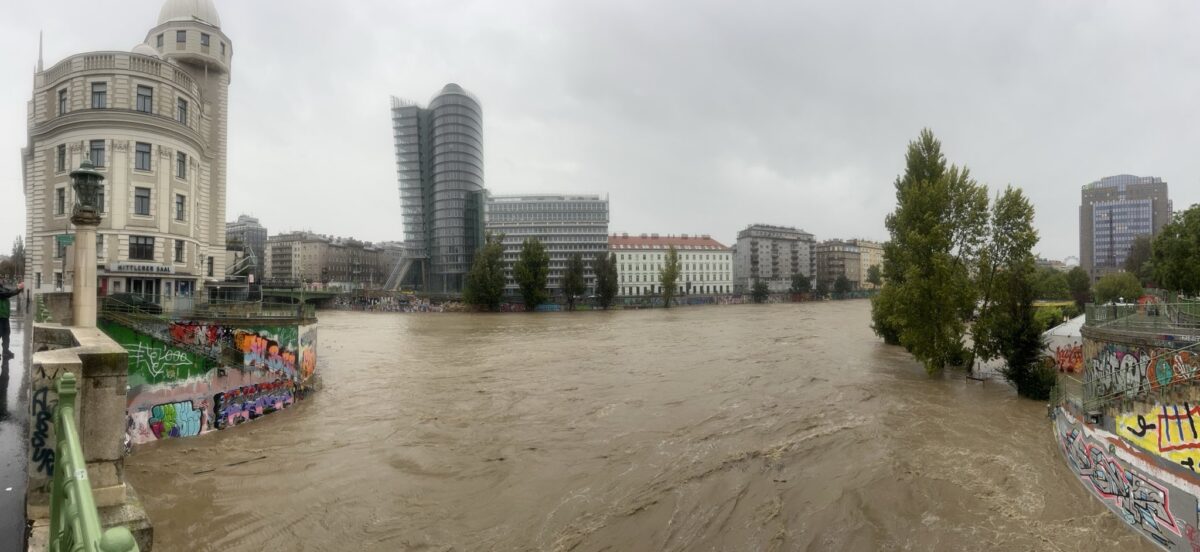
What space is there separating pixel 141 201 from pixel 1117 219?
699ft

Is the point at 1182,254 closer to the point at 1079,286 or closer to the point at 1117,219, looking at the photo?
the point at 1079,286

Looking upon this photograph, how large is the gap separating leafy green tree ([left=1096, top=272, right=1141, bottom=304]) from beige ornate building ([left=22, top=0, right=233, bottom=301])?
306 feet

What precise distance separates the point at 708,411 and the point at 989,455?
789 centimetres

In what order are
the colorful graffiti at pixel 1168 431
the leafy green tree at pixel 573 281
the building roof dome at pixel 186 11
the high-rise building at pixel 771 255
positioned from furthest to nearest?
1. the high-rise building at pixel 771 255
2. the leafy green tree at pixel 573 281
3. the building roof dome at pixel 186 11
4. the colorful graffiti at pixel 1168 431

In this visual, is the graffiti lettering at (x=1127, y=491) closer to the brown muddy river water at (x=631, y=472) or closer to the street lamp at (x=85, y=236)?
the brown muddy river water at (x=631, y=472)

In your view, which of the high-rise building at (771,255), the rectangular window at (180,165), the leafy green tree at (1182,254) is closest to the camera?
the rectangular window at (180,165)

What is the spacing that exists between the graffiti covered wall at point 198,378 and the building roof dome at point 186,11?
135 ft

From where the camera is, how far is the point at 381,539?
9.70 m

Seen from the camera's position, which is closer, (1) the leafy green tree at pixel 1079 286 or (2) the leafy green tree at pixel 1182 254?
(2) the leafy green tree at pixel 1182 254

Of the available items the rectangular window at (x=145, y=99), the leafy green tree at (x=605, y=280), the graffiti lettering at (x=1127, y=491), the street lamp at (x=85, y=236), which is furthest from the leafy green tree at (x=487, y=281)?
the graffiti lettering at (x=1127, y=491)

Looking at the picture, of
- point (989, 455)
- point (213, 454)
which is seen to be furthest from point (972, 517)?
point (213, 454)

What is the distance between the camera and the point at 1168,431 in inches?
417

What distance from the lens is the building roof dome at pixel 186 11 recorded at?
153 feet

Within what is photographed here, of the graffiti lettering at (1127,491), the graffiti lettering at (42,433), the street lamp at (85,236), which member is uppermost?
the street lamp at (85,236)
